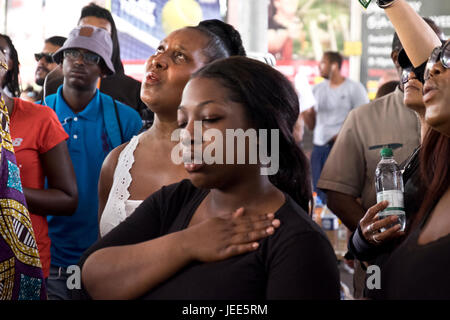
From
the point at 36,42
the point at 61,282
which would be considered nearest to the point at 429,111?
the point at 61,282

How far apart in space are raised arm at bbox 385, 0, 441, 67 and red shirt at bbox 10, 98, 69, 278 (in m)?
1.43

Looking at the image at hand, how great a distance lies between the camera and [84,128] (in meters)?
3.08

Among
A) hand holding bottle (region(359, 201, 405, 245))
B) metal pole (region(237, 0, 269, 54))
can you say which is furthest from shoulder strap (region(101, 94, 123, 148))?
metal pole (region(237, 0, 269, 54))

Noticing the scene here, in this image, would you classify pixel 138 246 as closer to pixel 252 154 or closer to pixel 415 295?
pixel 252 154

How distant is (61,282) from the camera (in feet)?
9.21

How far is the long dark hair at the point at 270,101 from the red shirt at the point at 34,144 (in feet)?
3.89

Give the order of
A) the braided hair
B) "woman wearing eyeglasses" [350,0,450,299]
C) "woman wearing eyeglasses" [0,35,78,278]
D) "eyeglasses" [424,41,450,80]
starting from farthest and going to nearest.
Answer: "woman wearing eyeglasses" [0,35,78,278], the braided hair, "eyeglasses" [424,41,450,80], "woman wearing eyeglasses" [350,0,450,299]

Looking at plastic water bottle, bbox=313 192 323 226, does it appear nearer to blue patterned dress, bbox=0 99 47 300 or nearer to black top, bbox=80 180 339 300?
blue patterned dress, bbox=0 99 47 300

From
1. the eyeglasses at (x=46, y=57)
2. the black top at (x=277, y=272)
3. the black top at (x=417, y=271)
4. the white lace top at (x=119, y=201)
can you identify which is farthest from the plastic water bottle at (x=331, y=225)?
the black top at (x=277, y=272)

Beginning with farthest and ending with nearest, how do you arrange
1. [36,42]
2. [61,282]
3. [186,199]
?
[36,42]
[61,282]
[186,199]

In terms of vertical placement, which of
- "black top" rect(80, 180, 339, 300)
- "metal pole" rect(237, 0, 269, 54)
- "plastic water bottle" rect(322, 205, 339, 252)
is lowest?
"plastic water bottle" rect(322, 205, 339, 252)

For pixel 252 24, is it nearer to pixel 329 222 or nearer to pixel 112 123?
pixel 329 222

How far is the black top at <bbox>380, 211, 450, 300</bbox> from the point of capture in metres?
1.46
